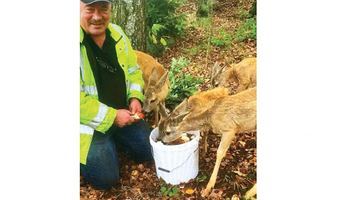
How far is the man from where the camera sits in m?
3.65

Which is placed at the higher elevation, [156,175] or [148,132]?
[148,132]

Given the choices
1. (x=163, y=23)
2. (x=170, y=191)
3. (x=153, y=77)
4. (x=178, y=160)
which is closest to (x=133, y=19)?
(x=163, y=23)

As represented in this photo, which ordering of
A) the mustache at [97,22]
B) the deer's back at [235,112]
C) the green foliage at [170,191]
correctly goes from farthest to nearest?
the mustache at [97,22], the green foliage at [170,191], the deer's back at [235,112]

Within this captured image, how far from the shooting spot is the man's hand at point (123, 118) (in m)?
3.71

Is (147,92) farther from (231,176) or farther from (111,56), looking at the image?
(231,176)

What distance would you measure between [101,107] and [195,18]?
895 mm

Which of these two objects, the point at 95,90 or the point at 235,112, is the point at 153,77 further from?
the point at 235,112

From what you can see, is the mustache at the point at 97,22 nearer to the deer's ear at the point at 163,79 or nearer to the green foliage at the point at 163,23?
the green foliage at the point at 163,23

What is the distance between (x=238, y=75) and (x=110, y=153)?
1039 mm

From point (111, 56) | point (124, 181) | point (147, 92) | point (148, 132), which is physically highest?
point (111, 56)

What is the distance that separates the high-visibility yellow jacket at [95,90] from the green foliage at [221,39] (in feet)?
1.86

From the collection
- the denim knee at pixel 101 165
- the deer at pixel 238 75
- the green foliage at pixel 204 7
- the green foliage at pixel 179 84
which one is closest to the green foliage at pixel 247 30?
the deer at pixel 238 75

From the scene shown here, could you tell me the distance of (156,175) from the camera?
3625 mm

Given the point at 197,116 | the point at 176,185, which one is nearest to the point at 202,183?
the point at 176,185
